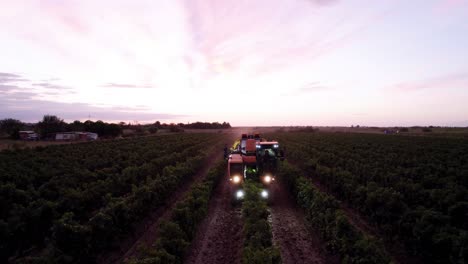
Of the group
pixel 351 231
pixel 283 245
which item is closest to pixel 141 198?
pixel 283 245

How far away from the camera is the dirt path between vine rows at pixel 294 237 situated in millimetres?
8602

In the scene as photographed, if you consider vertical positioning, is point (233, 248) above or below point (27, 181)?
below

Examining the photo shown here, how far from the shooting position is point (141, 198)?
475 inches

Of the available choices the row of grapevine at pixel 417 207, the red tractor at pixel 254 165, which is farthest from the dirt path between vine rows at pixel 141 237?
the row of grapevine at pixel 417 207

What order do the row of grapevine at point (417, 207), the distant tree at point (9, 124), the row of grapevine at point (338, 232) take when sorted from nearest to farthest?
the row of grapevine at point (338, 232) < the row of grapevine at point (417, 207) < the distant tree at point (9, 124)

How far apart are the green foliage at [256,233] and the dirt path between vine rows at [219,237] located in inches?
25.1

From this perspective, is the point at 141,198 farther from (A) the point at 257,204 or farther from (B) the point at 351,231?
(B) the point at 351,231

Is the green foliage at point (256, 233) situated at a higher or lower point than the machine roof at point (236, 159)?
lower

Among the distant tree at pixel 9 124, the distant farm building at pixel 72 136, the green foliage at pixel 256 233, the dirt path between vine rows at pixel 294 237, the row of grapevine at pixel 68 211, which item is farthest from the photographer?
the distant tree at pixel 9 124

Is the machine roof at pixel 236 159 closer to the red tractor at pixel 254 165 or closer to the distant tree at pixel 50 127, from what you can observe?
the red tractor at pixel 254 165

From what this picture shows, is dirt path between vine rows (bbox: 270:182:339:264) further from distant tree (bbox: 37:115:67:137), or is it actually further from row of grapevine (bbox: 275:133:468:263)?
distant tree (bbox: 37:115:67:137)

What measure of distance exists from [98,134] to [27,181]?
68672 millimetres

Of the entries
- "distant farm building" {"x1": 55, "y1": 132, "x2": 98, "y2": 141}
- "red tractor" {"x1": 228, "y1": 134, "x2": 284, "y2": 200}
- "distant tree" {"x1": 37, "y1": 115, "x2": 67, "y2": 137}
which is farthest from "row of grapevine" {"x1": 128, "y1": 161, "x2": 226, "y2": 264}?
"distant tree" {"x1": 37, "y1": 115, "x2": 67, "y2": 137}

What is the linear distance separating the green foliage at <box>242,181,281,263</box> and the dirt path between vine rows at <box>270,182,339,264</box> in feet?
2.78
